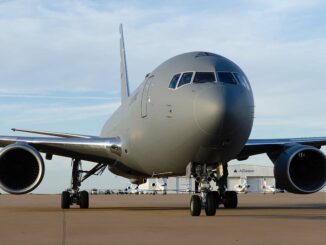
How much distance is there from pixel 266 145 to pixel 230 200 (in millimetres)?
2220

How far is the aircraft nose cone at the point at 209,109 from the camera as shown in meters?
12.3

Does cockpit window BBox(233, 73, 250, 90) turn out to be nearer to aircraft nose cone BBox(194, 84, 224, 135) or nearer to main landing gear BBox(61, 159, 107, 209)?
aircraft nose cone BBox(194, 84, 224, 135)

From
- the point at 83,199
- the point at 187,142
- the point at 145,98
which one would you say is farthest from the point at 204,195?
the point at 83,199

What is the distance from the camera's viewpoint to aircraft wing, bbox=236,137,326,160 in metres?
18.1

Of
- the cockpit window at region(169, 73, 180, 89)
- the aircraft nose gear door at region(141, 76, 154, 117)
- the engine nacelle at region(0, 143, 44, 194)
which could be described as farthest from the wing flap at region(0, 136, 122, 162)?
the cockpit window at region(169, 73, 180, 89)

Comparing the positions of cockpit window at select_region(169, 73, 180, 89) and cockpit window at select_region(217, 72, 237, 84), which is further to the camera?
cockpit window at select_region(169, 73, 180, 89)

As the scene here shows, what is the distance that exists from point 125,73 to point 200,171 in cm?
1499

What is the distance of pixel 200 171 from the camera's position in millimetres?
13867

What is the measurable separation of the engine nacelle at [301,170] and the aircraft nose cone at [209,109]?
4.71 metres

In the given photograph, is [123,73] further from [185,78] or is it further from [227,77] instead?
[227,77]

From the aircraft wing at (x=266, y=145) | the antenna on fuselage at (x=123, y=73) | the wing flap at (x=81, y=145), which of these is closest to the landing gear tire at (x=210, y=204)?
the wing flap at (x=81, y=145)

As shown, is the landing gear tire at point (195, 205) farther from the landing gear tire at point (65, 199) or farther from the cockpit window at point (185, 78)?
the landing gear tire at point (65, 199)

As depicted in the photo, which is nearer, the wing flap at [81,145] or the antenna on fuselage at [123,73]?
the wing flap at [81,145]
